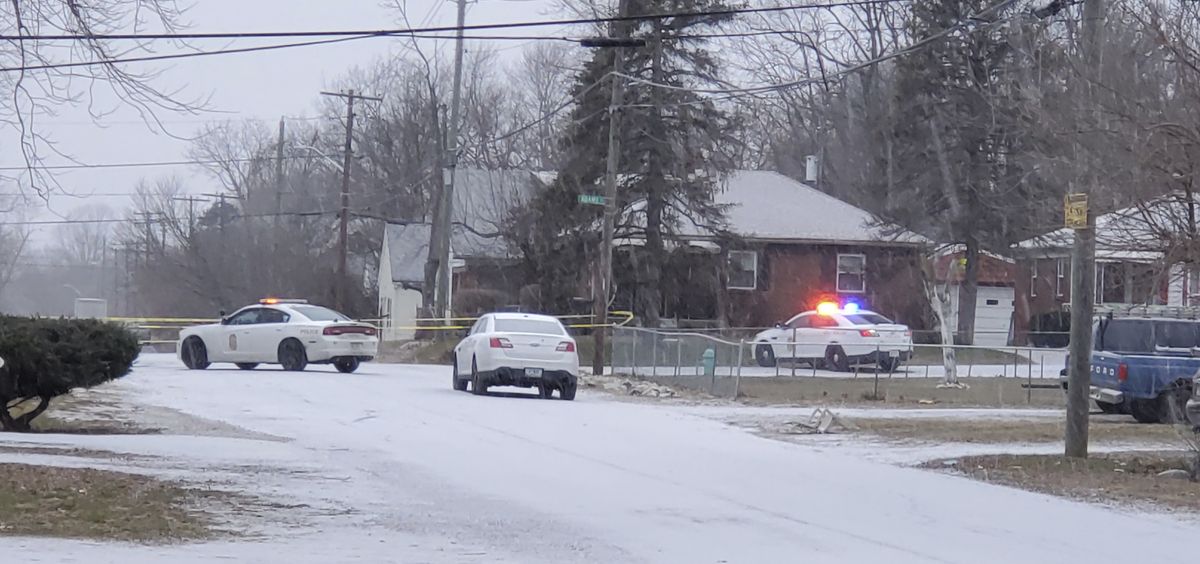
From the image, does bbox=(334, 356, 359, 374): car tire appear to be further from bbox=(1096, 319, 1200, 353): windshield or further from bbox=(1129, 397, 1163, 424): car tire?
bbox=(1129, 397, 1163, 424): car tire

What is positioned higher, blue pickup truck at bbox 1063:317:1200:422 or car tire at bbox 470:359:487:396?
blue pickup truck at bbox 1063:317:1200:422

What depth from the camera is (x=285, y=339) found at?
1238 inches

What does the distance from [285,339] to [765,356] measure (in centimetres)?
1293

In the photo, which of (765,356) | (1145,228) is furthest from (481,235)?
(1145,228)

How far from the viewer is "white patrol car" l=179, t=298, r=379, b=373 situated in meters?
31.3

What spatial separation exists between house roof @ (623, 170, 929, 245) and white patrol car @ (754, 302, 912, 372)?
9328 mm

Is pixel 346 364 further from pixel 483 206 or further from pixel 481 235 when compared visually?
pixel 483 206

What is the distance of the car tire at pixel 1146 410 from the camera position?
985 inches

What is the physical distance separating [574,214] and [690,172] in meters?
3.80

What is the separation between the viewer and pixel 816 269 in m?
52.6

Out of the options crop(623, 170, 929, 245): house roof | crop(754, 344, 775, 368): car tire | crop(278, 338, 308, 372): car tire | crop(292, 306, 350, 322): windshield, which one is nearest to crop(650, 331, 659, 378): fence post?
crop(292, 306, 350, 322): windshield

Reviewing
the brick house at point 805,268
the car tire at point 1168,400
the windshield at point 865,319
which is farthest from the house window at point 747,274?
the car tire at point 1168,400

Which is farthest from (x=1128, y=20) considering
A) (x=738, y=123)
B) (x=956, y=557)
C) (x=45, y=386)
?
(x=738, y=123)

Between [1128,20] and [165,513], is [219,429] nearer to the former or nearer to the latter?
[165,513]
